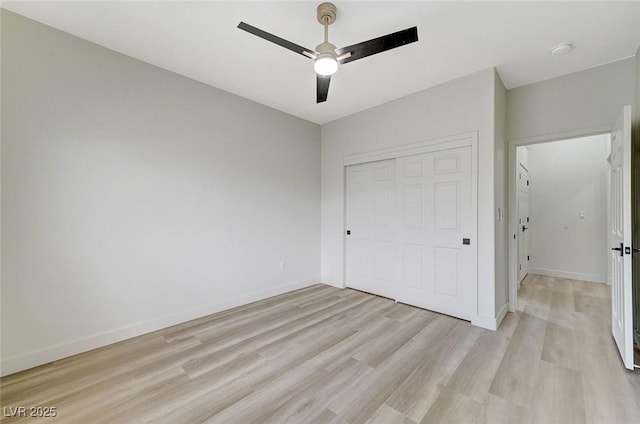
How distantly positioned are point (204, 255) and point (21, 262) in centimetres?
149

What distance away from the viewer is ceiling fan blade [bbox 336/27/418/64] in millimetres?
1743

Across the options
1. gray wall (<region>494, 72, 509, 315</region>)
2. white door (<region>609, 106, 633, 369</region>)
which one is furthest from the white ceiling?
white door (<region>609, 106, 633, 369</region>)

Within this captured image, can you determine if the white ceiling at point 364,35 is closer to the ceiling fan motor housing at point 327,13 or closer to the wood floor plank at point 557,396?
the ceiling fan motor housing at point 327,13

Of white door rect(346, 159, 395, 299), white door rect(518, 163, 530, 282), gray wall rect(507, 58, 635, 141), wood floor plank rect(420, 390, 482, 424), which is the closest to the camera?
wood floor plank rect(420, 390, 482, 424)

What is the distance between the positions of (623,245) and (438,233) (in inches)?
60.2

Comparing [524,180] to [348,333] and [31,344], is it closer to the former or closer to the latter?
[348,333]

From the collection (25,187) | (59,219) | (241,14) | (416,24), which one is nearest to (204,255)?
(59,219)

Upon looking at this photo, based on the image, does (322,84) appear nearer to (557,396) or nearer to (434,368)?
(434,368)

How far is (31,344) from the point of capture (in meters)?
2.13

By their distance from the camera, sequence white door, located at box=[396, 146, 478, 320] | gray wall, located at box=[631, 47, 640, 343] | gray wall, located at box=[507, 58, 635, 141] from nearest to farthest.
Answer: gray wall, located at box=[631, 47, 640, 343], gray wall, located at box=[507, 58, 635, 141], white door, located at box=[396, 146, 478, 320]

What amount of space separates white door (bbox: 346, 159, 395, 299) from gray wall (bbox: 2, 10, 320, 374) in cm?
141

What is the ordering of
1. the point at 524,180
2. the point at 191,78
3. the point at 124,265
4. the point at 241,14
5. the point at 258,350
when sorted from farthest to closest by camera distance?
the point at 524,180 → the point at 191,78 → the point at 124,265 → the point at 258,350 → the point at 241,14

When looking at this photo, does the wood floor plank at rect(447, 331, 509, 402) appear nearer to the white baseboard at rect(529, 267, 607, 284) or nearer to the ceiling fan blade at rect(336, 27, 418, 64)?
the ceiling fan blade at rect(336, 27, 418, 64)

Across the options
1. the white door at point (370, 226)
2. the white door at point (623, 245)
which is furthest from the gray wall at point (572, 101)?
the white door at point (370, 226)
